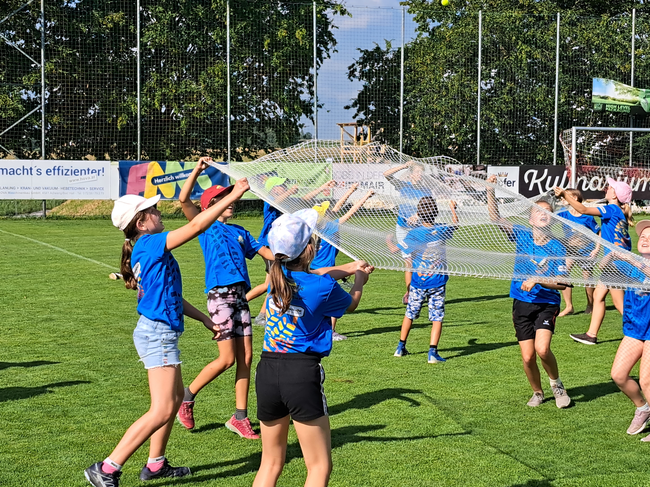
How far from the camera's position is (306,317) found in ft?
13.6

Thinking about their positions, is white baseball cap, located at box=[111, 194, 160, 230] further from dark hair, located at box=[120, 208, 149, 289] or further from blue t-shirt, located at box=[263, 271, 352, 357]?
blue t-shirt, located at box=[263, 271, 352, 357]

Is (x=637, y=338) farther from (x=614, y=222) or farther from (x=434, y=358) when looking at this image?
(x=614, y=222)

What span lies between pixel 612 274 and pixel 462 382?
2.81 meters

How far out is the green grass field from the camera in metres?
5.50

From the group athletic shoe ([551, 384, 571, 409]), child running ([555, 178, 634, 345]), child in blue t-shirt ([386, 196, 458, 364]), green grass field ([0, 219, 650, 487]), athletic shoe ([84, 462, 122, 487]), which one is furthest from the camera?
child running ([555, 178, 634, 345])

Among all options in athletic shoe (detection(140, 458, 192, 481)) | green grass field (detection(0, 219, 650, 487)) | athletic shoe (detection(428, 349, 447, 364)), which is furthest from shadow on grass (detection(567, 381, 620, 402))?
athletic shoe (detection(140, 458, 192, 481))

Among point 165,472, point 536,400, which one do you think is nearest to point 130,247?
point 165,472

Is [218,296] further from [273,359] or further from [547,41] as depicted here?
[547,41]

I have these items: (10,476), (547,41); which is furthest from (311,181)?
(547,41)

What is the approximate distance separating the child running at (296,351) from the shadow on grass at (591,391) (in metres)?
4.03

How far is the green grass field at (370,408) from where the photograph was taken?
550 cm

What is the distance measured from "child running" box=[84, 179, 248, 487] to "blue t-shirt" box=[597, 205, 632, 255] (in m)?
5.75

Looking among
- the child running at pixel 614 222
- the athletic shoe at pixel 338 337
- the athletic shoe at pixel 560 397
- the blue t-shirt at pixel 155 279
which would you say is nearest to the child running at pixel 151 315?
the blue t-shirt at pixel 155 279

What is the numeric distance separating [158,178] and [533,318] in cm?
2231
